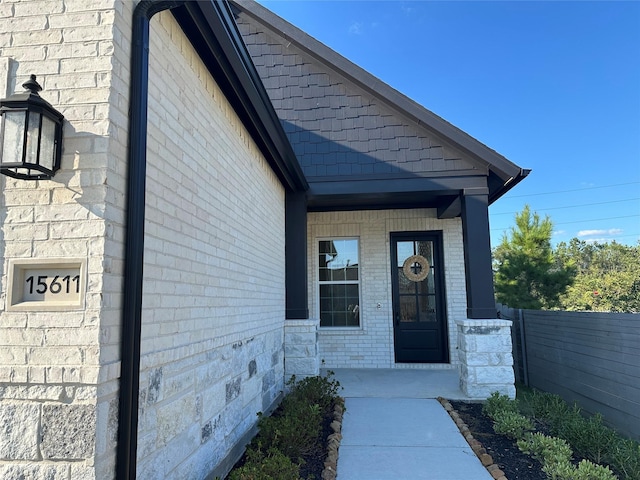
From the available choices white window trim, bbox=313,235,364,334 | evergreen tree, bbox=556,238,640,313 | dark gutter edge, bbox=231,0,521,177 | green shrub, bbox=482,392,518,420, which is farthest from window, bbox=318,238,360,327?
evergreen tree, bbox=556,238,640,313

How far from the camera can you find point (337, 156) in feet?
19.6

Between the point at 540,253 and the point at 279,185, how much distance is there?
24.6 feet

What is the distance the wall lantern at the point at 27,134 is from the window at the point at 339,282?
6139 millimetres

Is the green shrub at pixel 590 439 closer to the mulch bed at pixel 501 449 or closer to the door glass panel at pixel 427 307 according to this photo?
the mulch bed at pixel 501 449

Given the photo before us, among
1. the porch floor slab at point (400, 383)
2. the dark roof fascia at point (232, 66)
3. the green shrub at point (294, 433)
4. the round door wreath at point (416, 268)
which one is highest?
the dark roof fascia at point (232, 66)

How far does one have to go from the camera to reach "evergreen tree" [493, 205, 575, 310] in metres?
9.40

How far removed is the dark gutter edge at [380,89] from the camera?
5438 mm

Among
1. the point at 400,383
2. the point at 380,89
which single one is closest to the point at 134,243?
the point at 380,89

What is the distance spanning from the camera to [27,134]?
1575 mm

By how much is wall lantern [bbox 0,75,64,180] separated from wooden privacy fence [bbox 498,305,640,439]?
5.49m

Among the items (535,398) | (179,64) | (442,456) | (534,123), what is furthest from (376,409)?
(534,123)

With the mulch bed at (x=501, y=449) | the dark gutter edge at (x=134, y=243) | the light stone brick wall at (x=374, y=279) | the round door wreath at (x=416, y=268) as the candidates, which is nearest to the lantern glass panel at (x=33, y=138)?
the dark gutter edge at (x=134, y=243)

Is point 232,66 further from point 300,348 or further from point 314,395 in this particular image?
point 300,348

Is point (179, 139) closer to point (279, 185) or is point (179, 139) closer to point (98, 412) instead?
point (98, 412)
